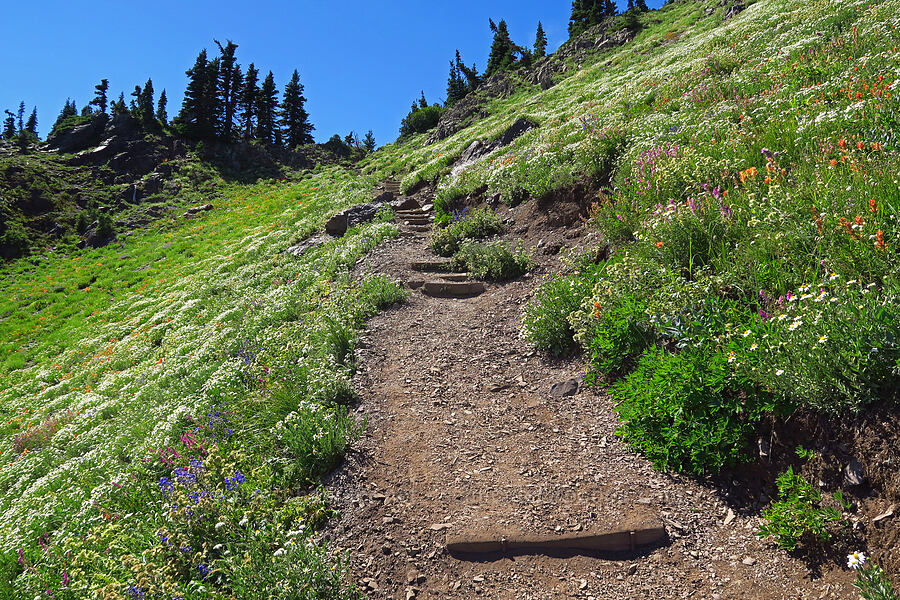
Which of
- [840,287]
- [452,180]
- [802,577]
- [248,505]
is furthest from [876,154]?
[452,180]

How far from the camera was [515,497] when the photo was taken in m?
4.64

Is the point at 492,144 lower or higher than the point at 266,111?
lower

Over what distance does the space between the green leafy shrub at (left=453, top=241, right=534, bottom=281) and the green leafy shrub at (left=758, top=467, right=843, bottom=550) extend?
695cm

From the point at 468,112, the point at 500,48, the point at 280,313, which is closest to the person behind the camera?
the point at 280,313

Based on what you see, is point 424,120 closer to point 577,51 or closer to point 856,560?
point 577,51

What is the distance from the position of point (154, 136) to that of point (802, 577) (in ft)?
226

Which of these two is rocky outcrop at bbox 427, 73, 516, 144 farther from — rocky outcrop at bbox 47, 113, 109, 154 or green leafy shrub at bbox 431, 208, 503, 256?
rocky outcrop at bbox 47, 113, 109, 154

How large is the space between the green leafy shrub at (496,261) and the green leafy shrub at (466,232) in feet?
4.49

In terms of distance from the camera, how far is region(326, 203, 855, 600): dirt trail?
3.63 meters

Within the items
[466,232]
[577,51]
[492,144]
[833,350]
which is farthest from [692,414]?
[577,51]

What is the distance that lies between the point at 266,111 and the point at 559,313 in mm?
72696

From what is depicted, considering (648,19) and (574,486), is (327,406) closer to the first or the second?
(574,486)

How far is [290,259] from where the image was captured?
17.2m

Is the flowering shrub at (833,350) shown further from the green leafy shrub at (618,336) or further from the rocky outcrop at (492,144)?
the rocky outcrop at (492,144)
